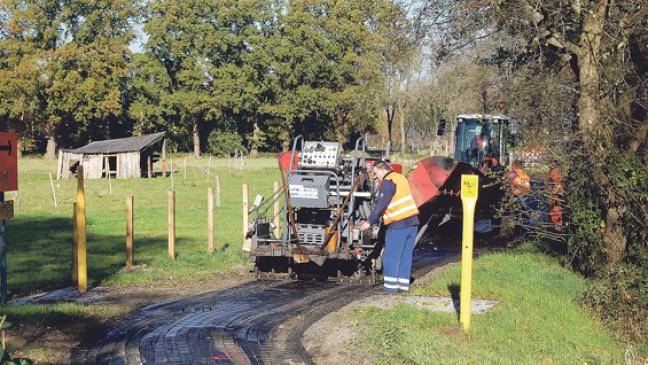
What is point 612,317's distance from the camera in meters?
10.0

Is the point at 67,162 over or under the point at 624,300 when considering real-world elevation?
over

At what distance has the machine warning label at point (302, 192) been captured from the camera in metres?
13.2

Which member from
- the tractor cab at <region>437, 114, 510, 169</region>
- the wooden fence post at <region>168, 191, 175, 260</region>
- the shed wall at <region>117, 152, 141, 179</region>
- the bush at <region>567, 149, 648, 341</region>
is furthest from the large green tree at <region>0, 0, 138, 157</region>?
the bush at <region>567, 149, 648, 341</region>

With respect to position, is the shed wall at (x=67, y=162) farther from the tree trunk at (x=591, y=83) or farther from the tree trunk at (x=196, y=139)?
the tree trunk at (x=591, y=83)

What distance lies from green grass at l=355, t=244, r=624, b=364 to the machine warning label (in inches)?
97.9

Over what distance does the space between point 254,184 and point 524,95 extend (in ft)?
103

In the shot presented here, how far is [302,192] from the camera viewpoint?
43.3ft

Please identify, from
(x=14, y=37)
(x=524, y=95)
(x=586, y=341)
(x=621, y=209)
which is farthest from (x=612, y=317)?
(x=14, y=37)

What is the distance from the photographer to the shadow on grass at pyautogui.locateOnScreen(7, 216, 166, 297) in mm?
13555

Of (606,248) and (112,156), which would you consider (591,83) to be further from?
(112,156)

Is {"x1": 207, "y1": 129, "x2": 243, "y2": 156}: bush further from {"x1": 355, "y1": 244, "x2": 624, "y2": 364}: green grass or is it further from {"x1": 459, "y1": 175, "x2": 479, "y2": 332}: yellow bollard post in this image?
{"x1": 459, "y1": 175, "x2": 479, "y2": 332}: yellow bollard post

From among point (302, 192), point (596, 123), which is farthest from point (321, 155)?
point (596, 123)

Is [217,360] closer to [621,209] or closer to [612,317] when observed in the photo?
[612,317]

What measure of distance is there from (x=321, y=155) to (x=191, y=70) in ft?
207
